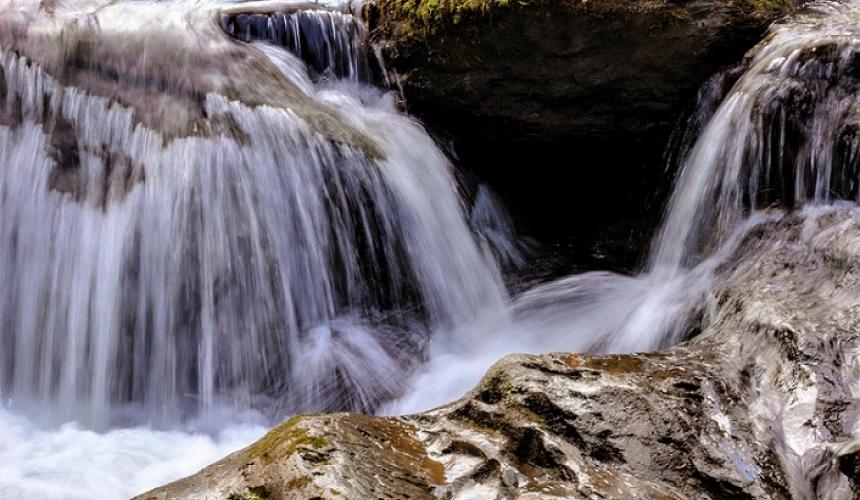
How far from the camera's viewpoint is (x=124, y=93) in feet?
16.2

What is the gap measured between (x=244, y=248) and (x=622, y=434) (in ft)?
9.22

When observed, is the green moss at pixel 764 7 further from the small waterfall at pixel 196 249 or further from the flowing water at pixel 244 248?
the small waterfall at pixel 196 249

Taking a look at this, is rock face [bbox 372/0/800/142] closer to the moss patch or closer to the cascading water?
the cascading water

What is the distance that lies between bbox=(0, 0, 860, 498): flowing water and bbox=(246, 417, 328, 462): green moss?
5.52 feet

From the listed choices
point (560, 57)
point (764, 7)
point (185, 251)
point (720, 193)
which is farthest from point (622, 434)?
point (764, 7)

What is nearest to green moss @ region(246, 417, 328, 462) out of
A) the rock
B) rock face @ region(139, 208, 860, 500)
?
rock face @ region(139, 208, 860, 500)

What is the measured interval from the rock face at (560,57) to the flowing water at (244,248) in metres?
0.35

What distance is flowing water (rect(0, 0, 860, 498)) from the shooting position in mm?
4246

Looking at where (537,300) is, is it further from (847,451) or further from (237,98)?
(847,451)

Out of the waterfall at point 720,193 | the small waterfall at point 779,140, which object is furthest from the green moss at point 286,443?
the small waterfall at point 779,140

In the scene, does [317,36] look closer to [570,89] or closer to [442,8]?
[442,8]

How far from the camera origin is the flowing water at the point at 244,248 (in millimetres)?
4246

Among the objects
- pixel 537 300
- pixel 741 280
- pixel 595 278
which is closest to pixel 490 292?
pixel 537 300

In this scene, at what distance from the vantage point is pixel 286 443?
2172 mm
